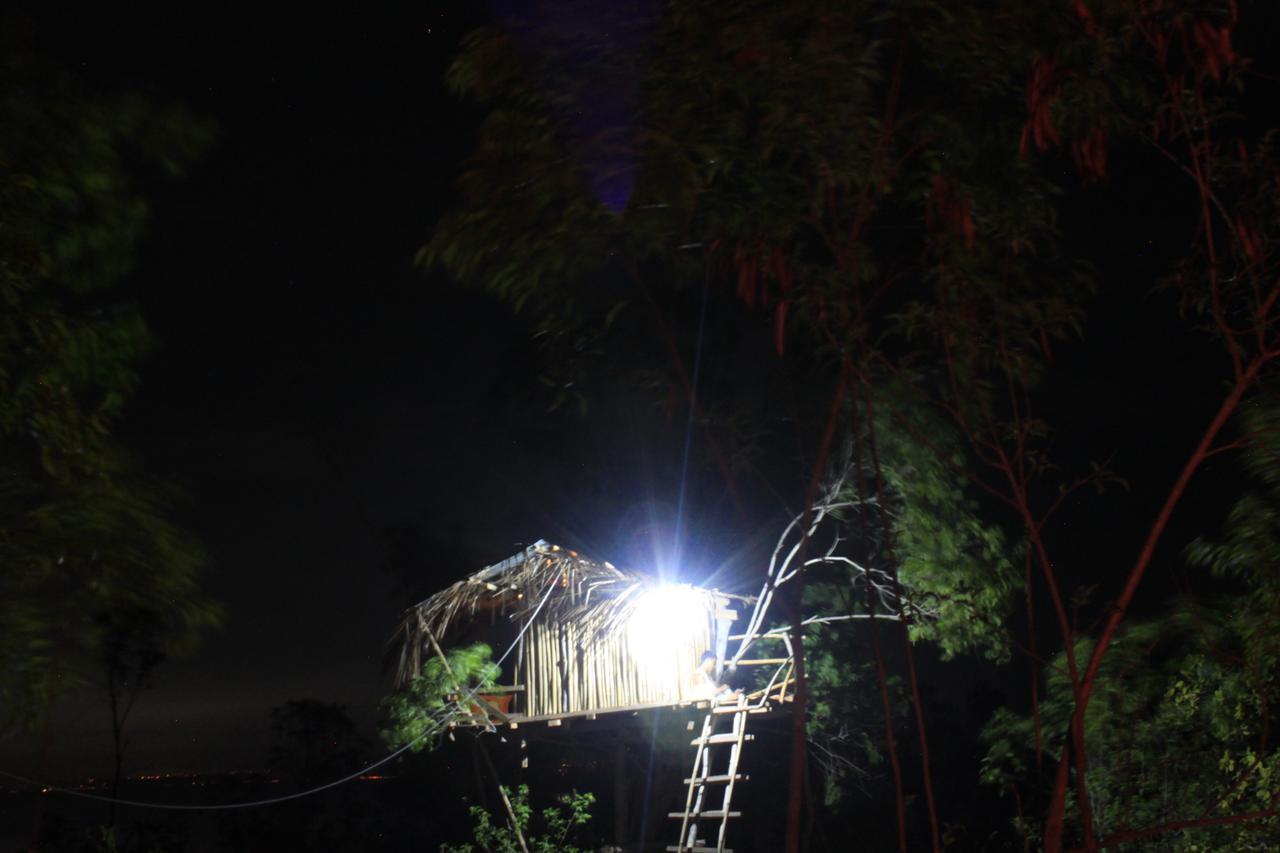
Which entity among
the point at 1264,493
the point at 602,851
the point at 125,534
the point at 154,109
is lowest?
the point at 602,851

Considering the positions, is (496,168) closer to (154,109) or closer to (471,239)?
(471,239)

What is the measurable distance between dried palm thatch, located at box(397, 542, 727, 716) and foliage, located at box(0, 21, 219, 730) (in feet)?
19.3

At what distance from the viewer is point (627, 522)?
14.0 m

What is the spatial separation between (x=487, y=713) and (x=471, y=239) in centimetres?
655

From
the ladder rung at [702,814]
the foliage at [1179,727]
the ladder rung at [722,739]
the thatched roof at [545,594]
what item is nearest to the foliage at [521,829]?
the ladder rung at [702,814]

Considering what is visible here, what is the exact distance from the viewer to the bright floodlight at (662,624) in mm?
10141

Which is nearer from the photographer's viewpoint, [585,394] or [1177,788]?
[585,394]

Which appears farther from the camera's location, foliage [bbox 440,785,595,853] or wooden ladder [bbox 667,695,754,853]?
wooden ladder [bbox 667,695,754,853]

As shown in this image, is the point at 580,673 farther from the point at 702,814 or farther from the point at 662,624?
the point at 702,814

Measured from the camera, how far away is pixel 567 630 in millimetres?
9930

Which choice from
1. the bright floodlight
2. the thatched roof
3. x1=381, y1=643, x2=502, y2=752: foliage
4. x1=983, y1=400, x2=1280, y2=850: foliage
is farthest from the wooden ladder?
x1=983, y1=400, x2=1280, y2=850: foliage

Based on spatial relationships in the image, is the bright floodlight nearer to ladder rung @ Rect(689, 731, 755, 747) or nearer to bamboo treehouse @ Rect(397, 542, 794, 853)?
bamboo treehouse @ Rect(397, 542, 794, 853)

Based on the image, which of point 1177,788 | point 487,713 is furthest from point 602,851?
point 1177,788

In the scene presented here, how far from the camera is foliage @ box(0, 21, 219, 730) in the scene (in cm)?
351
